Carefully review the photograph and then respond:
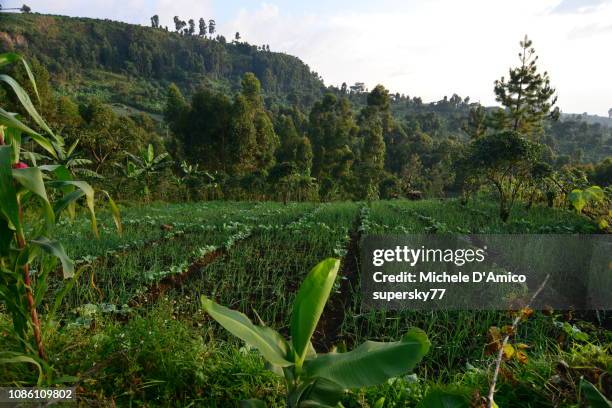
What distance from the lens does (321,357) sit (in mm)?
1330

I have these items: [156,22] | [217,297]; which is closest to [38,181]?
[217,297]

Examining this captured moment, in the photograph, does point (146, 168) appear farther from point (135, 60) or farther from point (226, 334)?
point (135, 60)

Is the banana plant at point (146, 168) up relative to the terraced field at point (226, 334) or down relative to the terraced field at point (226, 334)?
up

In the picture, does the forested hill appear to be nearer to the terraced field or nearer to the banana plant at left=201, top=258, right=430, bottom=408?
the terraced field

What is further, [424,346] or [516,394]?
[516,394]

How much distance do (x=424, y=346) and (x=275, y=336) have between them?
55 centimetres

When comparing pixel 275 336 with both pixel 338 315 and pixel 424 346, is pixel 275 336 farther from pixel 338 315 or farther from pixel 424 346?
pixel 338 315

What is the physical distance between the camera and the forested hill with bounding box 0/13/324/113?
203 ft

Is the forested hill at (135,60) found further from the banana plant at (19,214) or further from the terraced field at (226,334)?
the banana plant at (19,214)

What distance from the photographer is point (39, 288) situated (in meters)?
1.62

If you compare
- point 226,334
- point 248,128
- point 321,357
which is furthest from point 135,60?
point 321,357

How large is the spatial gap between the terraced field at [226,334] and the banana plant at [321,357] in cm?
41

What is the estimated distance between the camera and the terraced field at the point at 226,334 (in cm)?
181

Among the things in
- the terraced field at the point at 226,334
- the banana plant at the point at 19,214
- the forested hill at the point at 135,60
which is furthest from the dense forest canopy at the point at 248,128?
the banana plant at the point at 19,214
